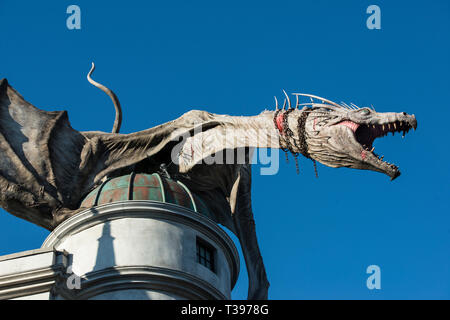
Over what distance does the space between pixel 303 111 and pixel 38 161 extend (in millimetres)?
10161

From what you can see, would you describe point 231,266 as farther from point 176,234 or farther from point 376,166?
point 376,166

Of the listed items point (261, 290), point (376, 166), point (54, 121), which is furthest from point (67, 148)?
point (376, 166)

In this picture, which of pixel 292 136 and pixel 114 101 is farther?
pixel 114 101

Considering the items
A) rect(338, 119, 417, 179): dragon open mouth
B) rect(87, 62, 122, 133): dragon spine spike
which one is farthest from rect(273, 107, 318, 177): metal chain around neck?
rect(87, 62, 122, 133): dragon spine spike

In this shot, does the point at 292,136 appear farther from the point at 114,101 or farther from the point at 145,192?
the point at 114,101

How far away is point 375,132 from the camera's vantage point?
77.3 ft

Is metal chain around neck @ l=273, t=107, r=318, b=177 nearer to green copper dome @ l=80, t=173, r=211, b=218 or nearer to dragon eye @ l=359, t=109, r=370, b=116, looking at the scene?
dragon eye @ l=359, t=109, r=370, b=116

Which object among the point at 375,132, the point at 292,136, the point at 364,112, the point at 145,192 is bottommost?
the point at 145,192

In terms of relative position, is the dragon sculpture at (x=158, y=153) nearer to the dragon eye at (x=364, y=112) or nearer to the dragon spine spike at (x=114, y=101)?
the dragon eye at (x=364, y=112)

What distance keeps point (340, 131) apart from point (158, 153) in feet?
28.5

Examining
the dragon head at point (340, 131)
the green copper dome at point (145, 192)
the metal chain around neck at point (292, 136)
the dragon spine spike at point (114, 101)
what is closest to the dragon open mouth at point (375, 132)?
the dragon head at point (340, 131)

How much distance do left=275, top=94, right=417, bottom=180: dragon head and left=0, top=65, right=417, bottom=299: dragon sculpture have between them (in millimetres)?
43

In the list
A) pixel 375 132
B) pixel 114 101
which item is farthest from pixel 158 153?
pixel 375 132

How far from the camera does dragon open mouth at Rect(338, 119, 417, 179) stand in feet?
74.0
